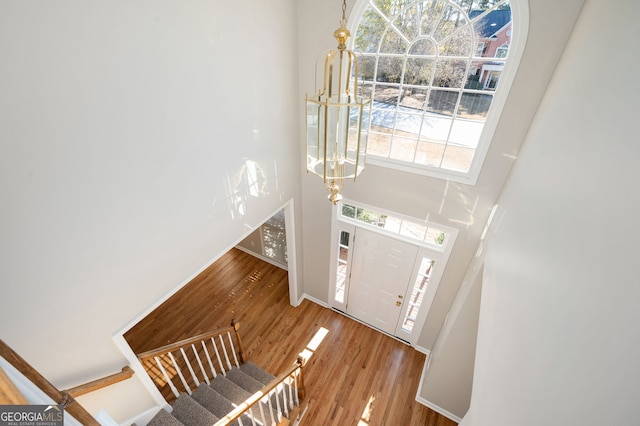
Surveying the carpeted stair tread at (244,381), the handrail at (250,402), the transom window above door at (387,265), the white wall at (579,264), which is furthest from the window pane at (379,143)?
the carpeted stair tread at (244,381)

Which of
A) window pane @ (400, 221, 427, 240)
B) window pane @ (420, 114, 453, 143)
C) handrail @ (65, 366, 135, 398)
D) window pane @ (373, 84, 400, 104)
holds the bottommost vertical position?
handrail @ (65, 366, 135, 398)

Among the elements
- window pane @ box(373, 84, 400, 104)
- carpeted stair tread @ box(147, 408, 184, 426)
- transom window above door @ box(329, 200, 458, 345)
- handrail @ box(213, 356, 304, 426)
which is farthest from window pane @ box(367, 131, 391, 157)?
carpeted stair tread @ box(147, 408, 184, 426)

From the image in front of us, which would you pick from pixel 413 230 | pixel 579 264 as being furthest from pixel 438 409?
pixel 579 264

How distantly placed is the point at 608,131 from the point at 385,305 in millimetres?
3673

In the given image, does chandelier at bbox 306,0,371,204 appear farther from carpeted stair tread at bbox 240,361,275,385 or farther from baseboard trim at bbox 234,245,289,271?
baseboard trim at bbox 234,245,289,271

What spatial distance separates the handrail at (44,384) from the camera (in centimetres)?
72

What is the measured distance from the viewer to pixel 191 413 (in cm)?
273

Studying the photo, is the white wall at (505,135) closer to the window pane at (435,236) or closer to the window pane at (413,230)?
the window pane at (435,236)

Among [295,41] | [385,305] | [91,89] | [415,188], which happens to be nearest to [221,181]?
[91,89]

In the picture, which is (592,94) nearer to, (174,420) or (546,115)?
(546,115)

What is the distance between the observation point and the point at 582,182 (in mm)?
1066

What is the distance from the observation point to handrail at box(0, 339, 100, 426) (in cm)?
72

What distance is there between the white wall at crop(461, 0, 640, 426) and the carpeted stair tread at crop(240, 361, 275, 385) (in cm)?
265

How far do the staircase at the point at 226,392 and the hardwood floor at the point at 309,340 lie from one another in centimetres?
34
